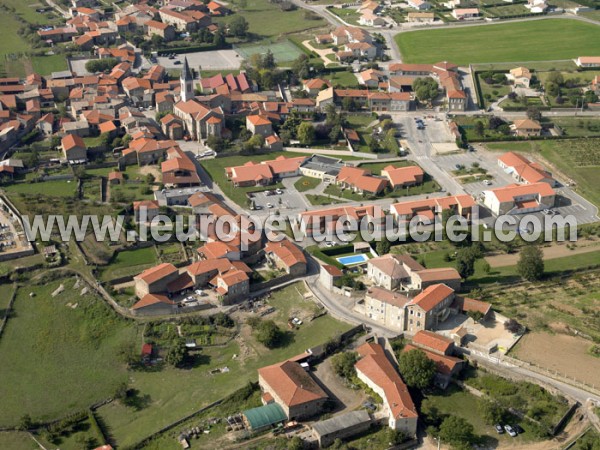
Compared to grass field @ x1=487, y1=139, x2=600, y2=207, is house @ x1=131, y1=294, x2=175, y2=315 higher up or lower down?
lower down

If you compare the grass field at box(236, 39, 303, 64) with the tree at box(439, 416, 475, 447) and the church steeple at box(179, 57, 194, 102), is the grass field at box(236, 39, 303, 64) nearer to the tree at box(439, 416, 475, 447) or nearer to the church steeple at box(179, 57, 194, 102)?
the church steeple at box(179, 57, 194, 102)

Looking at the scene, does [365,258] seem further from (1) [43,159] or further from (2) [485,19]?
(2) [485,19]

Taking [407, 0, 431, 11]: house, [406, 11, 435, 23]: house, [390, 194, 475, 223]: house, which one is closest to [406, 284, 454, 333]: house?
[390, 194, 475, 223]: house

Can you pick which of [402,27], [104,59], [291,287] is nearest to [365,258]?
[291,287]

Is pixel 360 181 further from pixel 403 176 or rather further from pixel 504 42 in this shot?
pixel 504 42

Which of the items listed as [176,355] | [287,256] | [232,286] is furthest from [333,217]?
[176,355]

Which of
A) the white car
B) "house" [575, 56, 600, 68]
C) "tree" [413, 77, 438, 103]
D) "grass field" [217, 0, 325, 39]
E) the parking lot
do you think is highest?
"grass field" [217, 0, 325, 39]
